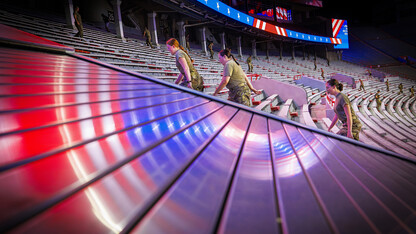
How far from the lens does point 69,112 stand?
3.67 feet

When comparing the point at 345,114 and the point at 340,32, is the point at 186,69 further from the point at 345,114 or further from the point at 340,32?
the point at 340,32

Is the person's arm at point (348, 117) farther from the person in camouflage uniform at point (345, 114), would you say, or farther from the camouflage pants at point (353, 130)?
the camouflage pants at point (353, 130)

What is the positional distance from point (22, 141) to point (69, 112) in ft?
1.32

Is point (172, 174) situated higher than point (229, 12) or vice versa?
point (229, 12)

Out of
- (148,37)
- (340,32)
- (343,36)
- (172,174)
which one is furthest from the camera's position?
(343,36)

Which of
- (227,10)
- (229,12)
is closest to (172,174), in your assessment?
(227,10)

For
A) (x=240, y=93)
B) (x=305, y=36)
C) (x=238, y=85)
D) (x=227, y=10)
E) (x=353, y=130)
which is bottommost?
(x=353, y=130)

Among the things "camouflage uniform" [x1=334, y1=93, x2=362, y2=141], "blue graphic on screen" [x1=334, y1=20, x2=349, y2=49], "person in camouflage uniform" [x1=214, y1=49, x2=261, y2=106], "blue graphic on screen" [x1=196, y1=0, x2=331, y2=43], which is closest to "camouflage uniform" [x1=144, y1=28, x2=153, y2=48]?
"blue graphic on screen" [x1=196, y1=0, x2=331, y2=43]

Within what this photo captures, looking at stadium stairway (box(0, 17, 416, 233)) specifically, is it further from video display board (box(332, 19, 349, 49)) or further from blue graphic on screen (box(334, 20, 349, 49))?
blue graphic on screen (box(334, 20, 349, 49))

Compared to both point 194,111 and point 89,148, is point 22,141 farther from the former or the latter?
point 194,111

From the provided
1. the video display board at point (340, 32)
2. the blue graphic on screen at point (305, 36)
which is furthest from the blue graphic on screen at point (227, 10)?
the video display board at point (340, 32)

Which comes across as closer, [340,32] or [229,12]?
[229,12]

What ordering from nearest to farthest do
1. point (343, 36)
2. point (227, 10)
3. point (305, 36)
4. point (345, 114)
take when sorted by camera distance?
point (345, 114) < point (227, 10) < point (305, 36) < point (343, 36)

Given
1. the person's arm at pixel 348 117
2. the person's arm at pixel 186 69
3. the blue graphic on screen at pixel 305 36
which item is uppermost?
the blue graphic on screen at pixel 305 36
